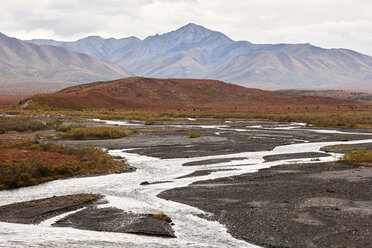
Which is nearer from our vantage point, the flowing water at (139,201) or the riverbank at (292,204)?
the flowing water at (139,201)

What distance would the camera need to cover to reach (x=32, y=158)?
3003cm

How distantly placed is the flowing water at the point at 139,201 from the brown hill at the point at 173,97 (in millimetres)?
86142

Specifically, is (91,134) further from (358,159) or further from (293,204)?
(293,204)

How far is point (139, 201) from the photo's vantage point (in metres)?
22.2

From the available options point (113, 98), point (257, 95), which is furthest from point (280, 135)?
point (257, 95)

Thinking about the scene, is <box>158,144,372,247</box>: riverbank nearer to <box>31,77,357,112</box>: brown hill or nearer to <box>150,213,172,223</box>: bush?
<box>150,213,172,223</box>: bush

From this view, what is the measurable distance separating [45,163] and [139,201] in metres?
9.81

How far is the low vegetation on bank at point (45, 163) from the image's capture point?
2580cm

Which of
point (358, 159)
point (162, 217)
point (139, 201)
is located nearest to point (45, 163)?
point (139, 201)

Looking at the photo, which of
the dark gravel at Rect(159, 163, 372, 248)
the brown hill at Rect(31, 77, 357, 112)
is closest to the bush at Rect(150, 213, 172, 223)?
the dark gravel at Rect(159, 163, 372, 248)

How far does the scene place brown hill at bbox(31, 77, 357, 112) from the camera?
4825 inches

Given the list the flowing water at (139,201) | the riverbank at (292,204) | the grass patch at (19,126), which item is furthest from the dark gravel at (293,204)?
the grass patch at (19,126)

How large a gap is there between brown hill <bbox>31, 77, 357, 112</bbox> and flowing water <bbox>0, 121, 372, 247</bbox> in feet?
283

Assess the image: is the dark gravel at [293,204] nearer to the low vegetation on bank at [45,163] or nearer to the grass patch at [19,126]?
the low vegetation on bank at [45,163]
